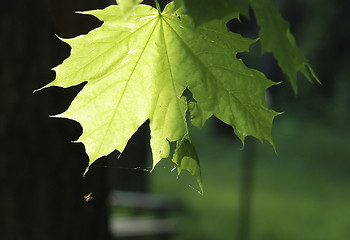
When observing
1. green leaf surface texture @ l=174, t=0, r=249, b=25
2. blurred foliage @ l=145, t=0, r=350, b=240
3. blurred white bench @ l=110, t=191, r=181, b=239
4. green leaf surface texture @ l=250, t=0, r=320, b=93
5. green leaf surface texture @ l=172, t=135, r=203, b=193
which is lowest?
blurred foliage @ l=145, t=0, r=350, b=240

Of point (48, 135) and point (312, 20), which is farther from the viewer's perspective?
point (312, 20)

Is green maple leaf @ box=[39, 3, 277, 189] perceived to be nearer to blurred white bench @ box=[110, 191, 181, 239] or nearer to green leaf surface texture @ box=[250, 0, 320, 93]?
green leaf surface texture @ box=[250, 0, 320, 93]

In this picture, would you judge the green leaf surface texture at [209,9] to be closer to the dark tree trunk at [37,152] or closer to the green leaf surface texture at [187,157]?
the green leaf surface texture at [187,157]

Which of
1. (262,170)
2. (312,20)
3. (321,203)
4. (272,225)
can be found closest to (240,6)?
(272,225)

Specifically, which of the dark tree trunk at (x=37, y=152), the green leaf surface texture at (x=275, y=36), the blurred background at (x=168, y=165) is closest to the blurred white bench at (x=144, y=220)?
the blurred background at (x=168, y=165)

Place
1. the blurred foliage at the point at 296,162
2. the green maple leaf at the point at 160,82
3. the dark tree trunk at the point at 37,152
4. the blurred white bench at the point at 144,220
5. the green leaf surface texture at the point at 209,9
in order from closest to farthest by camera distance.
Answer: the green leaf surface texture at the point at 209,9, the green maple leaf at the point at 160,82, the dark tree trunk at the point at 37,152, the blurred white bench at the point at 144,220, the blurred foliage at the point at 296,162

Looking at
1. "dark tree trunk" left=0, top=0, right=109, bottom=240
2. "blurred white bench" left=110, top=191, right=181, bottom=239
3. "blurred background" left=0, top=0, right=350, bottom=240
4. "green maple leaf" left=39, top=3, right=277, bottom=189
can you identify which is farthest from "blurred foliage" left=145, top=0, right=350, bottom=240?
"green maple leaf" left=39, top=3, right=277, bottom=189

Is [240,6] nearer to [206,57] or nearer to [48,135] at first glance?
[206,57]
